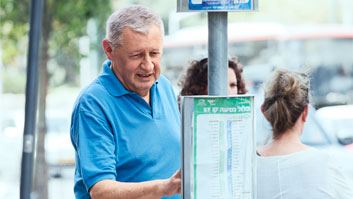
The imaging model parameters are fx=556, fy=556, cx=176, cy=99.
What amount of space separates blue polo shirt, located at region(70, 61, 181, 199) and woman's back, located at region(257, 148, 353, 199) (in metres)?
0.62

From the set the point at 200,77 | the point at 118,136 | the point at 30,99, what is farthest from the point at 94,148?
the point at 30,99

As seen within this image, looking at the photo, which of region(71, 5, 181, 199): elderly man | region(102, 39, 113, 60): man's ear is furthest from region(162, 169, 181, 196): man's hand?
region(102, 39, 113, 60): man's ear

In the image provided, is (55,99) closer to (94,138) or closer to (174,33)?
(174,33)

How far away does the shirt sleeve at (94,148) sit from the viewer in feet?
6.19

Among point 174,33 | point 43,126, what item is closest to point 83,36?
point 43,126

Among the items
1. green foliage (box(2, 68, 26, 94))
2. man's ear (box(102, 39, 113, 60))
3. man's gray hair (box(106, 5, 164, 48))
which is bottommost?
green foliage (box(2, 68, 26, 94))

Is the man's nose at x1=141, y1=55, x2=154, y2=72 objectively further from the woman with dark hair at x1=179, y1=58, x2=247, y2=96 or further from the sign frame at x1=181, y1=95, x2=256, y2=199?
the woman with dark hair at x1=179, y1=58, x2=247, y2=96

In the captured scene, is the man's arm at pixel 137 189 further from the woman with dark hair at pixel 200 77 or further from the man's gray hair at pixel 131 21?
the woman with dark hair at pixel 200 77

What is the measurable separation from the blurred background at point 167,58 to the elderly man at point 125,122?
3.85 feet

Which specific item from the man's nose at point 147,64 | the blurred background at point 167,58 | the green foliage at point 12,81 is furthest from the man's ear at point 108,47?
the green foliage at point 12,81

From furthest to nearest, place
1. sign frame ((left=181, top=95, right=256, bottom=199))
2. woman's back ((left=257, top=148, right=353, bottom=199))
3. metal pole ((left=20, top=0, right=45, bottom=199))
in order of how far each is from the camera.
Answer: metal pole ((left=20, top=0, right=45, bottom=199)) → woman's back ((left=257, top=148, right=353, bottom=199)) → sign frame ((left=181, top=95, right=256, bottom=199))

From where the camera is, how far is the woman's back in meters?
2.50

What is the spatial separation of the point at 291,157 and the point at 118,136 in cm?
97

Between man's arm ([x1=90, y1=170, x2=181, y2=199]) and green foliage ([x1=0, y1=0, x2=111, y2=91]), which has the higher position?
green foliage ([x1=0, y1=0, x2=111, y2=91])
